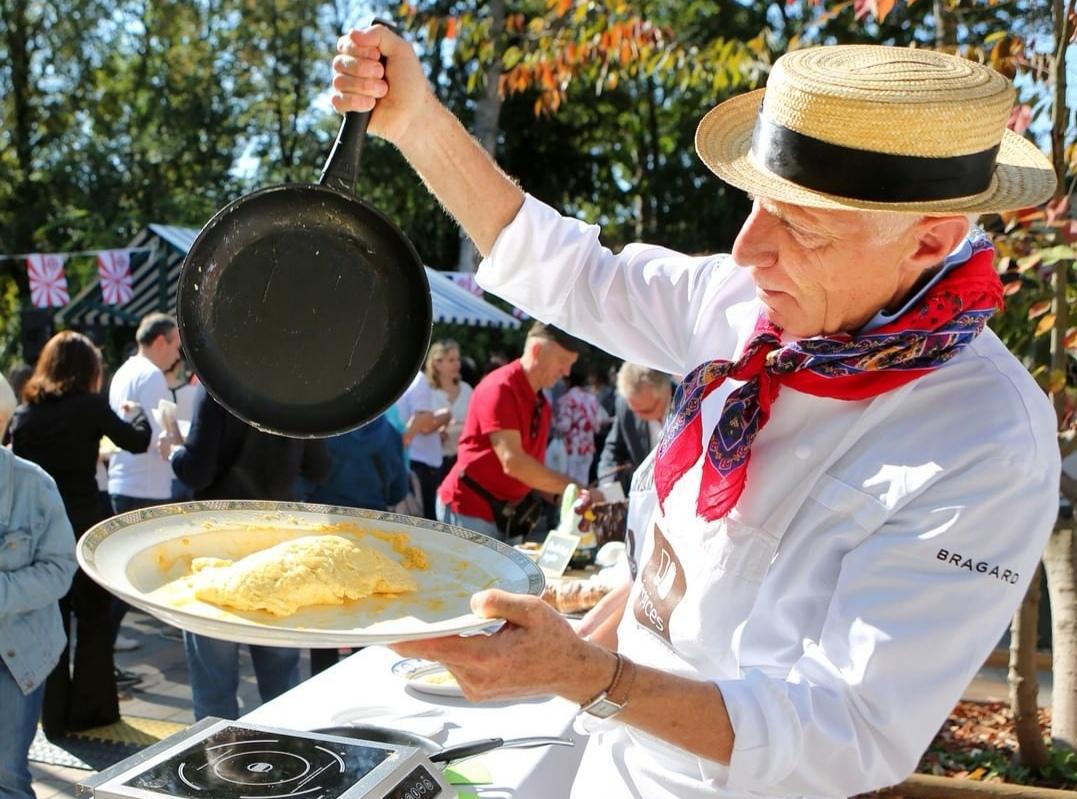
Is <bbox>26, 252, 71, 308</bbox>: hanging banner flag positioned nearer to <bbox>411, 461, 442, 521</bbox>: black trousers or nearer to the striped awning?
the striped awning

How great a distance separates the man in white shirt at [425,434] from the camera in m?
8.48

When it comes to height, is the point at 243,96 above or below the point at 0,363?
above

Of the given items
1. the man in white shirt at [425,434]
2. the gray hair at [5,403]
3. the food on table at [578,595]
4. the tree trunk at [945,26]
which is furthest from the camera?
the man in white shirt at [425,434]

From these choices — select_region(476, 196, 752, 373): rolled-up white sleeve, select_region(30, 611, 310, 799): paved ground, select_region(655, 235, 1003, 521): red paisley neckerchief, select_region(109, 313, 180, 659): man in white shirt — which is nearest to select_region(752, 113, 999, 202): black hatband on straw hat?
select_region(655, 235, 1003, 521): red paisley neckerchief

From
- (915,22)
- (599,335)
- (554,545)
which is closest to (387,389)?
(599,335)

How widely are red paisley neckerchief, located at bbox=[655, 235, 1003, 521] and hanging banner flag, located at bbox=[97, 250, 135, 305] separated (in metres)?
12.7

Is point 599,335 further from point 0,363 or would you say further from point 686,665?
point 0,363

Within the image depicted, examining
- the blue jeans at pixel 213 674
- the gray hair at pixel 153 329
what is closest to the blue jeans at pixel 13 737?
the blue jeans at pixel 213 674

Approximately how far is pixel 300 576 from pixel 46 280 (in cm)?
1315

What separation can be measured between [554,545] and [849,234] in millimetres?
2764

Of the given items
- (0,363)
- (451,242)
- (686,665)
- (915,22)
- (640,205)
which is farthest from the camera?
(640,205)

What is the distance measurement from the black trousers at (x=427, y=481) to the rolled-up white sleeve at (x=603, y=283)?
6763 millimetres

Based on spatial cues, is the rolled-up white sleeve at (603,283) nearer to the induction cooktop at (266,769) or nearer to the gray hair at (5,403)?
the induction cooktop at (266,769)

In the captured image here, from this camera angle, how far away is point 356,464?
5840 millimetres
